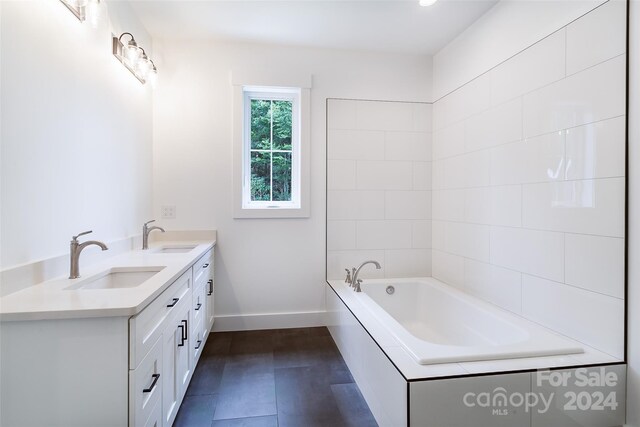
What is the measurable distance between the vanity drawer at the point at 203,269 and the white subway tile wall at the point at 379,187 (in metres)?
1.02

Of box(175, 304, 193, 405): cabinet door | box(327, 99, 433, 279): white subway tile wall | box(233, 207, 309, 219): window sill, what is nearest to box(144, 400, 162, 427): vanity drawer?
box(175, 304, 193, 405): cabinet door

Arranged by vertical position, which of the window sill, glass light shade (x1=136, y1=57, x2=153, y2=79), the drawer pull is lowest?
the drawer pull

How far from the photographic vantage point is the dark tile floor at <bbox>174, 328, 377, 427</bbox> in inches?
66.1

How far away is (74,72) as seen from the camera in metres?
1.55

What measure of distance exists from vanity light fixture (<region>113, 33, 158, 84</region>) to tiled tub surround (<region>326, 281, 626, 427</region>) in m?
2.29

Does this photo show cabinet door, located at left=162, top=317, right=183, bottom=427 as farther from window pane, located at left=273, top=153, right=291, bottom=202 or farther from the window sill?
window pane, located at left=273, top=153, right=291, bottom=202

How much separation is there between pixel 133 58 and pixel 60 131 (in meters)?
0.91

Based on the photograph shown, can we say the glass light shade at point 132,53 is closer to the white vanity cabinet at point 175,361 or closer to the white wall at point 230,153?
the white wall at point 230,153

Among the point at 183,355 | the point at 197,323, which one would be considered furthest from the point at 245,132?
the point at 183,355

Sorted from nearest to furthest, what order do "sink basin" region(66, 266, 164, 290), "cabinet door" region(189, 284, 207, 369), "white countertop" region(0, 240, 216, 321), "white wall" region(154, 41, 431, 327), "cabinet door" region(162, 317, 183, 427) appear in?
"white countertop" region(0, 240, 216, 321) < "cabinet door" region(162, 317, 183, 427) < "sink basin" region(66, 266, 164, 290) < "cabinet door" region(189, 284, 207, 369) < "white wall" region(154, 41, 431, 327)

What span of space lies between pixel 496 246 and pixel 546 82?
1.03 metres

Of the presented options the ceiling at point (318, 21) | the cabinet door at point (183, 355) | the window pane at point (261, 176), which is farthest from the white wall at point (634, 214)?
the window pane at point (261, 176)

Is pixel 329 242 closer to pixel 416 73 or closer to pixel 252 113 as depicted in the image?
pixel 252 113

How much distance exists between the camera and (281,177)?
295 centimetres
